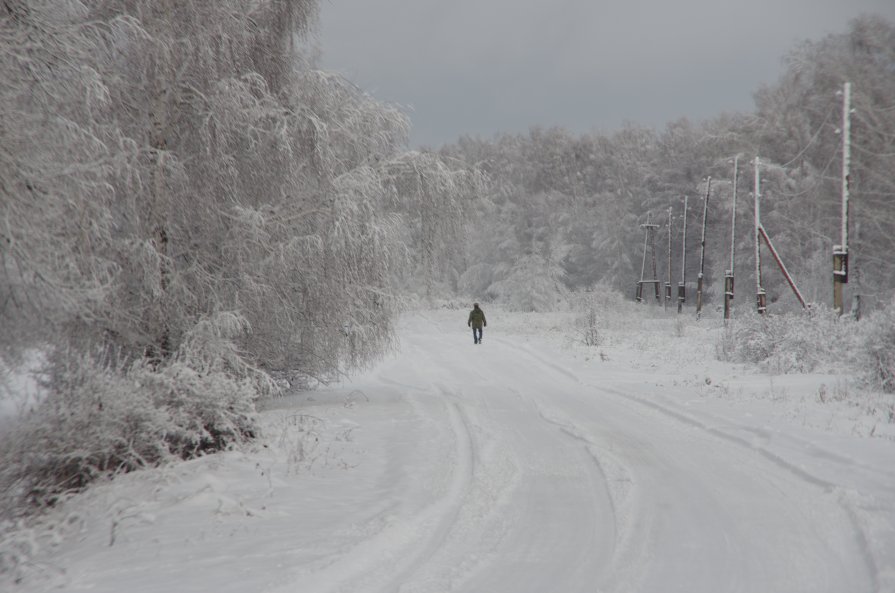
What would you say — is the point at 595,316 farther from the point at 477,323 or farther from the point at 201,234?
the point at 201,234

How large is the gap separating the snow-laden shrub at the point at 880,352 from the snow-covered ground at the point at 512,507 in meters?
0.59

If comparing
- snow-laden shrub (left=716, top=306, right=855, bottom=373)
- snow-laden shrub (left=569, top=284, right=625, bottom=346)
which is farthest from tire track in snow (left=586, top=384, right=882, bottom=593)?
snow-laden shrub (left=569, top=284, right=625, bottom=346)

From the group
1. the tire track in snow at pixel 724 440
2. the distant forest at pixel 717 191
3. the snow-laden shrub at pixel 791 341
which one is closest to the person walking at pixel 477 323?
the distant forest at pixel 717 191

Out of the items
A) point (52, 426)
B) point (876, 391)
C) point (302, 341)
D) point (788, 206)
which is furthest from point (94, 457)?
point (788, 206)

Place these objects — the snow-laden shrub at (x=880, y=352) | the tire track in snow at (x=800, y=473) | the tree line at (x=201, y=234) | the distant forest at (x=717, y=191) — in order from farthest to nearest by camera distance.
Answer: the distant forest at (x=717, y=191) → the snow-laden shrub at (x=880, y=352) → the tree line at (x=201, y=234) → the tire track in snow at (x=800, y=473)

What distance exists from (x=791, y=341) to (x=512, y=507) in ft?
38.1

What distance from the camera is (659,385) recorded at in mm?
12688

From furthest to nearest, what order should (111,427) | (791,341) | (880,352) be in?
(791,341)
(880,352)
(111,427)

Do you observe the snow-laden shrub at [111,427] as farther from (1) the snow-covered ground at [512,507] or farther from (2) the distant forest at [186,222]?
(1) the snow-covered ground at [512,507]

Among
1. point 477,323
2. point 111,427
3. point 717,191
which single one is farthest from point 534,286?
point 111,427

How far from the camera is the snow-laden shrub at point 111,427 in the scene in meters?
6.09

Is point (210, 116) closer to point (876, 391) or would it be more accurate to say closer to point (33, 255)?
point (33, 255)

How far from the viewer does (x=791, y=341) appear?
14.2 m

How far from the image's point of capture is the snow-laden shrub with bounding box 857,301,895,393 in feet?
33.6
